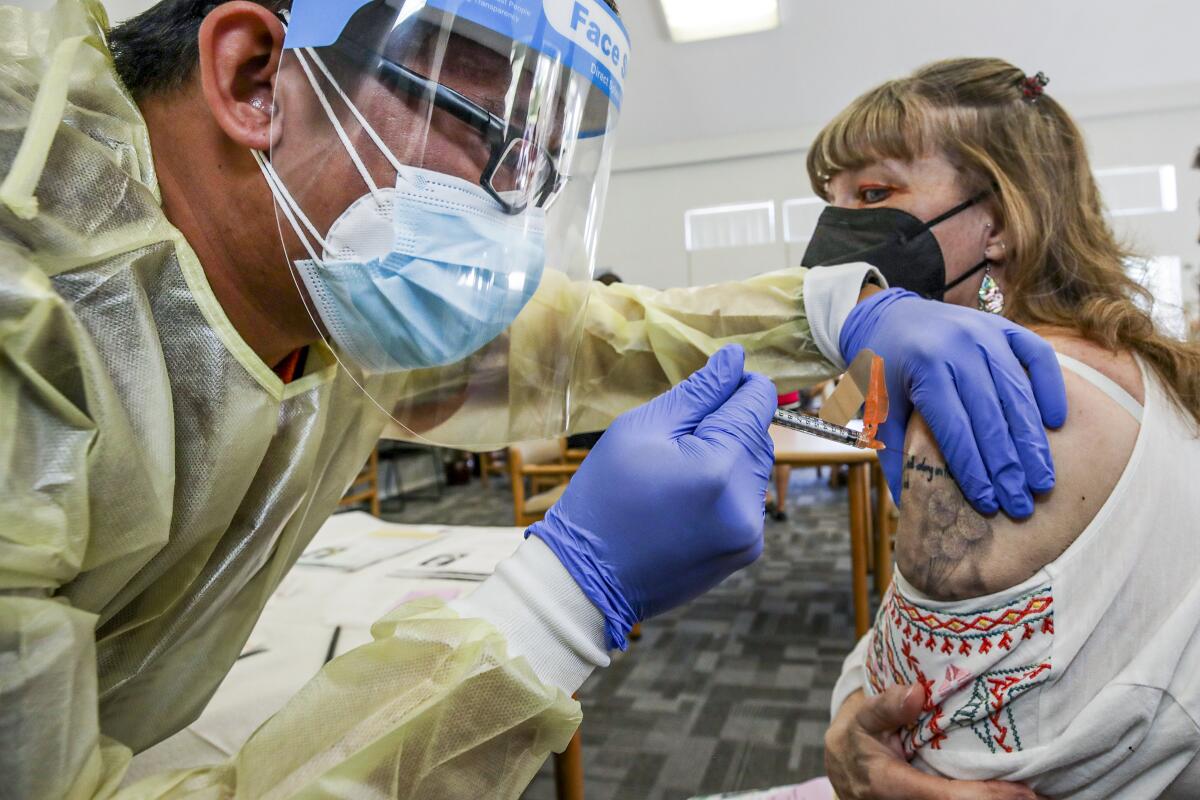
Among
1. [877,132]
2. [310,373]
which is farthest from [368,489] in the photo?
[877,132]

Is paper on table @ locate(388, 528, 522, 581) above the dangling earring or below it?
below

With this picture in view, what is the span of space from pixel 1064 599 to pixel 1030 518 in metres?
0.09

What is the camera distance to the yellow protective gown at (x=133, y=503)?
59 cm

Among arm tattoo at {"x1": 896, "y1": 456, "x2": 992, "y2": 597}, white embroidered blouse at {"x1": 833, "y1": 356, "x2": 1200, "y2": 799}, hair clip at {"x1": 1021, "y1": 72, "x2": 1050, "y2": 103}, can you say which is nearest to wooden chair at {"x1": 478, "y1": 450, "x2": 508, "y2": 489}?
hair clip at {"x1": 1021, "y1": 72, "x2": 1050, "y2": 103}

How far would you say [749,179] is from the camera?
7578mm

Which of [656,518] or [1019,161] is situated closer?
[656,518]

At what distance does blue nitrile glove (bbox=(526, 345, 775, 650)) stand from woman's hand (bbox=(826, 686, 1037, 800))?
33cm

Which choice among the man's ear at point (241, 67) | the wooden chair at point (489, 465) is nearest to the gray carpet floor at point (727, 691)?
the man's ear at point (241, 67)

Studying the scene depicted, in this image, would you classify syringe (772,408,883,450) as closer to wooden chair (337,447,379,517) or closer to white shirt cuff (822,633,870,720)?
white shirt cuff (822,633,870,720)

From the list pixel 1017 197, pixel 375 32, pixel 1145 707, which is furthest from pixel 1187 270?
pixel 375 32

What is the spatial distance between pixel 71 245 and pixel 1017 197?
117 cm

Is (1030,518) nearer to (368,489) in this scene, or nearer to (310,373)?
(310,373)

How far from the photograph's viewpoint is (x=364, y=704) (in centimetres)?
67

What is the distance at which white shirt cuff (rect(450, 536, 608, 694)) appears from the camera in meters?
0.68
